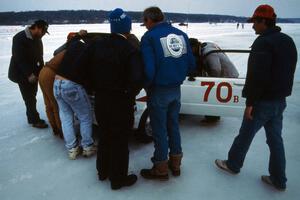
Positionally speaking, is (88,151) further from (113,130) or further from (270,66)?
(270,66)

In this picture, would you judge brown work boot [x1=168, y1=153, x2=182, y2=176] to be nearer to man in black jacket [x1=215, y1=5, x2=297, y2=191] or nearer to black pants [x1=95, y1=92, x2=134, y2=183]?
black pants [x1=95, y1=92, x2=134, y2=183]

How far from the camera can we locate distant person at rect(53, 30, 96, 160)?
3217 mm

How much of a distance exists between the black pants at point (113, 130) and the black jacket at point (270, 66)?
1.33m

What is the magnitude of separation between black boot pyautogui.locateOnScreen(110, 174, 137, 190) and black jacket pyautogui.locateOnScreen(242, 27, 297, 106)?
162 centimetres

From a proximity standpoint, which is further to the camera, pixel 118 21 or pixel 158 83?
pixel 158 83

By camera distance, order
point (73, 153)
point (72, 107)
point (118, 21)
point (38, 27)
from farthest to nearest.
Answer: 1. point (38, 27)
2. point (73, 153)
3. point (72, 107)
4. point (118, 21)

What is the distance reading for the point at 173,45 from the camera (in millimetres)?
2971

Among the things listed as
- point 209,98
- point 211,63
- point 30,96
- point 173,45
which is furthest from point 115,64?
point 30,96

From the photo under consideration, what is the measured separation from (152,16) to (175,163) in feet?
5.84

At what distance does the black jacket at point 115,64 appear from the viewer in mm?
2902

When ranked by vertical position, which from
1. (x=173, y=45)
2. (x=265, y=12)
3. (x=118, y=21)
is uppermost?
(x=265, y=12)

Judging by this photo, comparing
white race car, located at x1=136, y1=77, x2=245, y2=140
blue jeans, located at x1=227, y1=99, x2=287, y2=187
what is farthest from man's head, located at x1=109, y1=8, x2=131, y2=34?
blue jeans, located at x1=227, y1=99, x2=287, y2=187

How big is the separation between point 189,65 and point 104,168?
1.60 meters

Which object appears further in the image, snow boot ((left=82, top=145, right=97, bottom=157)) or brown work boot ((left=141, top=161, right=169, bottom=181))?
snow boot ((left=82, top=145, right=97, bottom=157))
